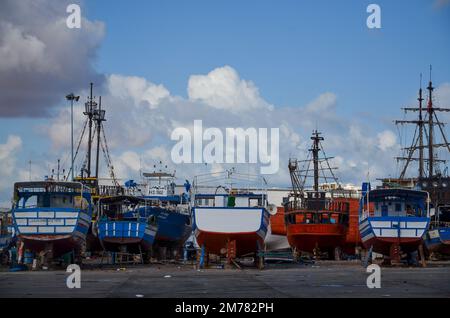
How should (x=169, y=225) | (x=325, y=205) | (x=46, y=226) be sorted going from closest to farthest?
1. (x=46, y=226)
2. (x=169, y=225)
3. (x=325, y=205)

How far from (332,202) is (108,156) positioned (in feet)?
70.1

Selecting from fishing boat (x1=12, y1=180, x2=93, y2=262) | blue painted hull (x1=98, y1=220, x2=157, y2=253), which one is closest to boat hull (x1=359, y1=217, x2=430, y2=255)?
blue painted hull (x1=98, y1=220, x2=157, y2=253)

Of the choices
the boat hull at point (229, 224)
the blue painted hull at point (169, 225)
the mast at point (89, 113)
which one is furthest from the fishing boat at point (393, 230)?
the mast at point (89, 113)

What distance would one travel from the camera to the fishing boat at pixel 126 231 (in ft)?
128

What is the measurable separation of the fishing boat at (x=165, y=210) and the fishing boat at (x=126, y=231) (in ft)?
4.05

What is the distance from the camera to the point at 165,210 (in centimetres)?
4816

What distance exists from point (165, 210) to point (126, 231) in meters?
9.09

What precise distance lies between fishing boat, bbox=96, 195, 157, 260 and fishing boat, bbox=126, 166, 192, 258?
1235 millimetres

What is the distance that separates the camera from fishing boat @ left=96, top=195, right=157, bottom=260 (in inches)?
1538

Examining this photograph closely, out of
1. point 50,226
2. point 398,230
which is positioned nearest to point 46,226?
point 50,226

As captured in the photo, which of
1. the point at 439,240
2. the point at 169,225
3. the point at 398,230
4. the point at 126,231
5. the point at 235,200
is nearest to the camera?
the point at 235,200

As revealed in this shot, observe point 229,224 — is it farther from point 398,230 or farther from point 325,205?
point 325,205
